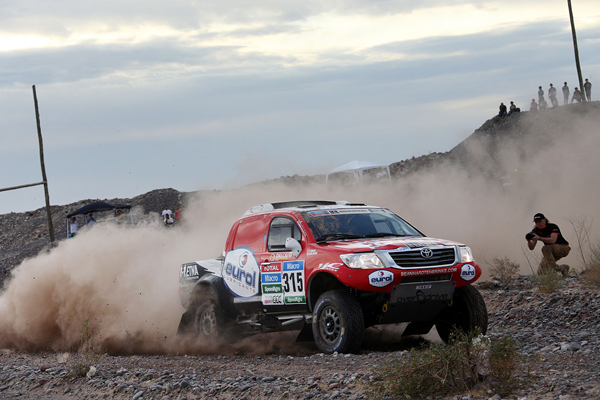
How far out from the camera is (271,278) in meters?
9.19

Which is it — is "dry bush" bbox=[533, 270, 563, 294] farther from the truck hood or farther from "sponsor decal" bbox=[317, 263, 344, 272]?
"sponsor decal" bbox=[317, 263, 344, 272]

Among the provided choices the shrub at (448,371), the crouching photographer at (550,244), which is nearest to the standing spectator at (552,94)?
the crouching photographer at (550,244)

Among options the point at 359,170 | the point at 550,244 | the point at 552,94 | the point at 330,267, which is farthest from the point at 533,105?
the point at 330,267

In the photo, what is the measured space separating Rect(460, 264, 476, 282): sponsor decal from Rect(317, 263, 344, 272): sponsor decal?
5.04 ft

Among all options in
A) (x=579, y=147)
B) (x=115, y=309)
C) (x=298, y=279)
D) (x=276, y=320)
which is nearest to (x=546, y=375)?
(x=298, y=279)

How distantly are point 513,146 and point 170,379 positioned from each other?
36.4 meters

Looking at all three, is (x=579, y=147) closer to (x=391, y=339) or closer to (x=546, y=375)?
(x=391, y=339)

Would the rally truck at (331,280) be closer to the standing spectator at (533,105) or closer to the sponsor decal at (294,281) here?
the sponsor decal at (294,281)

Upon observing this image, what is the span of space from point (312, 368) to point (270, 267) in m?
2.16

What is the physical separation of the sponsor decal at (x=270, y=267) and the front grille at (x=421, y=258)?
190 centimetres

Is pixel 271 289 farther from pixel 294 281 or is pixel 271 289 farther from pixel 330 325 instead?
pixel 330 325

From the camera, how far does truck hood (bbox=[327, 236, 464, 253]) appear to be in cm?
796

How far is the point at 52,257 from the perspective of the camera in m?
14.1

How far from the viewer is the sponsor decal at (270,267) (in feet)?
29.8
